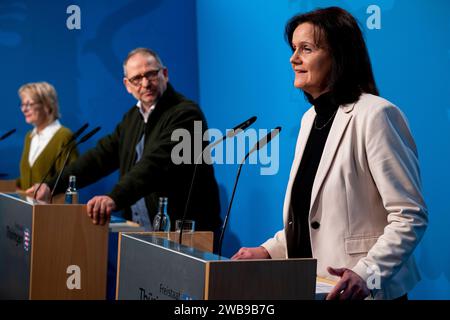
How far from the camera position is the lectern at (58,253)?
3.81 m

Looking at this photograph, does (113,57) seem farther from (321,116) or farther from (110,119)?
(321,116)

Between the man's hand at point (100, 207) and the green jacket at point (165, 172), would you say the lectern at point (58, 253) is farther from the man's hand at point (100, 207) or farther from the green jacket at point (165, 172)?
the green jacket at point (165, 172)

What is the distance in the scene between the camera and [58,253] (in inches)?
151

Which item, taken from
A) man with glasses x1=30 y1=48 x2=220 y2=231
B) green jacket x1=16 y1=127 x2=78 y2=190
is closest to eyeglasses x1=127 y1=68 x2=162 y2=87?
man with glasses x1=30 y1=48 x2=220 y2=231

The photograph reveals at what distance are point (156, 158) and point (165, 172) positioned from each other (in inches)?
4.2

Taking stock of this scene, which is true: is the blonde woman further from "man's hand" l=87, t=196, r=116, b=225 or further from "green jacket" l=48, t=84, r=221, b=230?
"man's hand" l=87, t=196, r=116, b=225

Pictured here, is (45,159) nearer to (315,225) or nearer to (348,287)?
(315,225)

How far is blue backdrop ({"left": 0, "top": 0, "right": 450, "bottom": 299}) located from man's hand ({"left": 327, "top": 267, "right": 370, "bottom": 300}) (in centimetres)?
150

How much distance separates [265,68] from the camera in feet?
16.4

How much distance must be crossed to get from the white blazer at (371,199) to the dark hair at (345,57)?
70mm

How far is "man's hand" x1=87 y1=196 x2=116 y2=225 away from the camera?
3807 millimetres

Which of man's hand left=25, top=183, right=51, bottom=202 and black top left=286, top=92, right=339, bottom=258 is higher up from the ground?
black top left=286, top=92, right=339, bottom=258

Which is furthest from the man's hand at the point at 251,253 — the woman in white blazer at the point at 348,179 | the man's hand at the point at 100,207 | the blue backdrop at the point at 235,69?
the man's hand at the point at 100,207
